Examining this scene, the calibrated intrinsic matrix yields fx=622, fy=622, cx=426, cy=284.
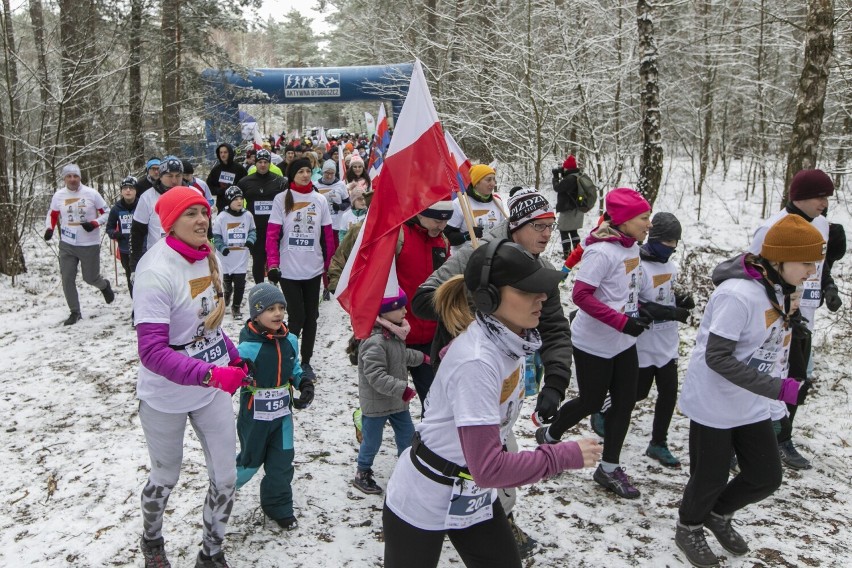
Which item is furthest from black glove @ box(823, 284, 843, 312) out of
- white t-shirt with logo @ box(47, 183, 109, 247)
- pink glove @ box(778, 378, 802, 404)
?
white t-shirt with logo @ box(47, 183, 109, 247)

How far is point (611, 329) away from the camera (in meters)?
4.51

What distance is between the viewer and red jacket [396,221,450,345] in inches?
178

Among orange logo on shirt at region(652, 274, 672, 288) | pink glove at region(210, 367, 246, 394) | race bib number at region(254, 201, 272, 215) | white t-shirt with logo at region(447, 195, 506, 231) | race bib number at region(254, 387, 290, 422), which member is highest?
race bib number at region(254, 201, 272, 215)

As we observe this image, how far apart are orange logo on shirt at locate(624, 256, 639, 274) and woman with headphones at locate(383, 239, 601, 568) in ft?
7.79

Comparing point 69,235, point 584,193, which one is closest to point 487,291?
point 69,235

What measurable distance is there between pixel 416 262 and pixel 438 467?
91.2 inches

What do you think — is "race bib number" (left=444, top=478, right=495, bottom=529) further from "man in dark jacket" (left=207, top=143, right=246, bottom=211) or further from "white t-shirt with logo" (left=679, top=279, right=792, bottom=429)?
"man in dark jacket" (left=207, top=143, right=246, bottom=211)

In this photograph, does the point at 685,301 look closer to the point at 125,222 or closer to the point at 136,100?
the point at 125,222

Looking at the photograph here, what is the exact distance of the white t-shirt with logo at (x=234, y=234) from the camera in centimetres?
885

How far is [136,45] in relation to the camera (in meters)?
16.3

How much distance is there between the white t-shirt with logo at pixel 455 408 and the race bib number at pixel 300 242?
4.40 m

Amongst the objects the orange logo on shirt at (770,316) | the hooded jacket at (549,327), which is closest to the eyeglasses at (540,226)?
the hooded jacket at (549,327)

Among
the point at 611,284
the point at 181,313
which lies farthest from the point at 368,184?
the point at 181,313

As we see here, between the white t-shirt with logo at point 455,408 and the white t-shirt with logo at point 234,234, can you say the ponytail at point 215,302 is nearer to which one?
the white t-shirt with logo at point 455,408
